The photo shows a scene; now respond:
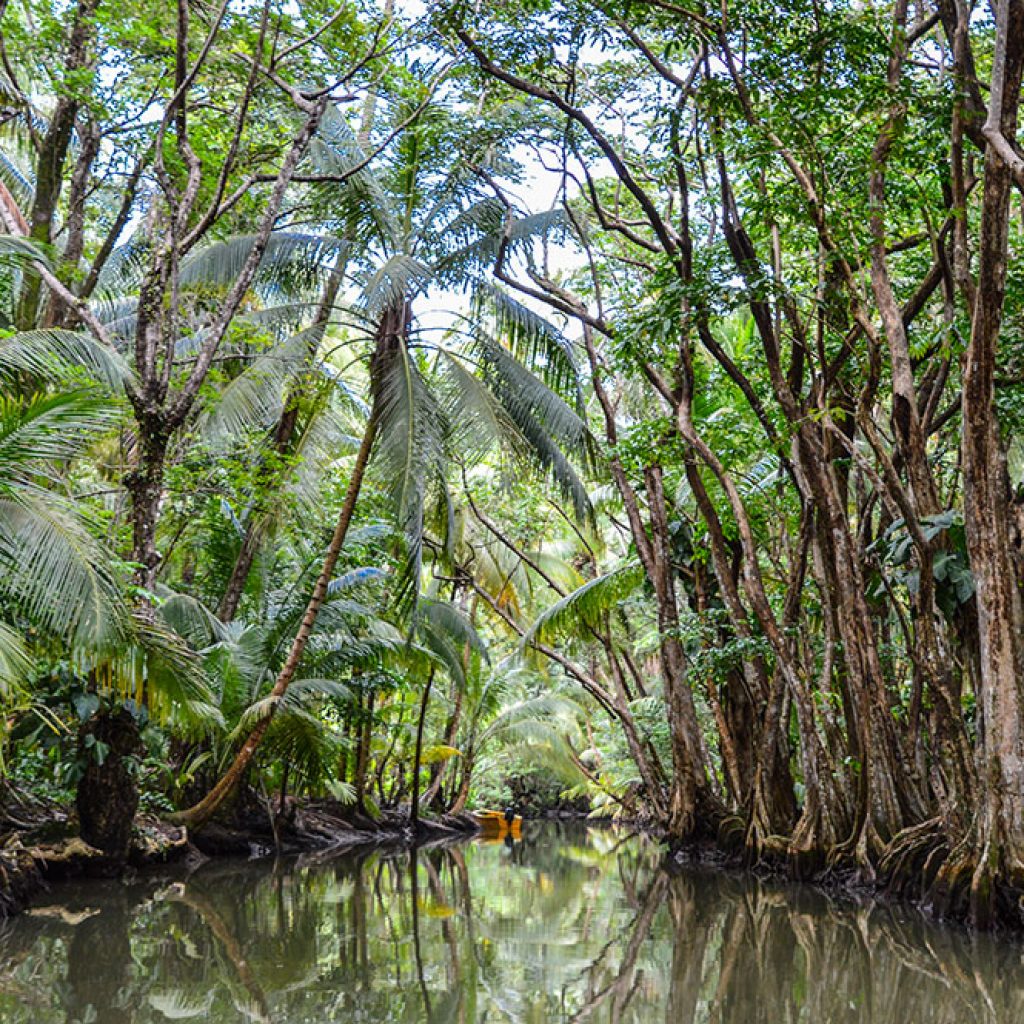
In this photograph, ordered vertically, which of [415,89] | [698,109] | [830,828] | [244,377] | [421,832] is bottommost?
[421,832]

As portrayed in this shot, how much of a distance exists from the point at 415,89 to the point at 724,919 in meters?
7.77

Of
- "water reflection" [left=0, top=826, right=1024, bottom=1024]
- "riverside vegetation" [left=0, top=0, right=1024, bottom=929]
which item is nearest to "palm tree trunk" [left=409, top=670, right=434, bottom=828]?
"riverside vegetation" [left=0, top=0, right=1024, bottom=929]

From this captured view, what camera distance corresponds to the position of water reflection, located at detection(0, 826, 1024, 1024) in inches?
193

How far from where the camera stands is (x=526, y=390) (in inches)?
430

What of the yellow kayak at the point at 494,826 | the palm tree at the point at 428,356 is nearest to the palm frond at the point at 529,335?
the palm tree at the point at 428,356

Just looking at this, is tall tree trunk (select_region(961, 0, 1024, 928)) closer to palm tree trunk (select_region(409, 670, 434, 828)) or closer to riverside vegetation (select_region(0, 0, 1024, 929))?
riverside vegetation (select_region(0, 0, 1024, 929))

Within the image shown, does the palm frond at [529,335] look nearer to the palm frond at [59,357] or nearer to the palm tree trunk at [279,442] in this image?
the palm tree trunk at [279,442]

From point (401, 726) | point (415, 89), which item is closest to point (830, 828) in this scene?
point (415, 89)

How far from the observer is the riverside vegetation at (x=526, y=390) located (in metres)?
7.33

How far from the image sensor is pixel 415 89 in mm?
10367

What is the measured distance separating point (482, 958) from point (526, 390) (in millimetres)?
5995

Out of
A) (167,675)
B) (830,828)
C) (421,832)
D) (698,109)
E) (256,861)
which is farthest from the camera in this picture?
(421,832)

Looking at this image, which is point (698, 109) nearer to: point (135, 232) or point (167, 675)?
point (167, 675)

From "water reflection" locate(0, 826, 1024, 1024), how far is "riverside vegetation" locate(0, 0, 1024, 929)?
2.82ft
